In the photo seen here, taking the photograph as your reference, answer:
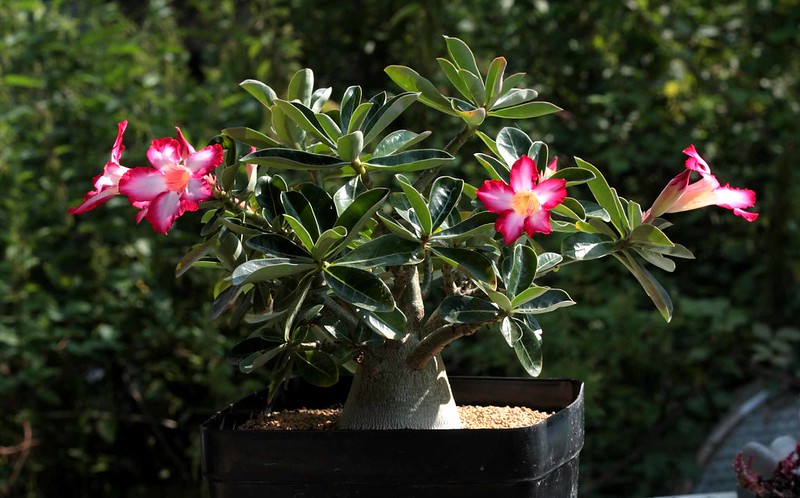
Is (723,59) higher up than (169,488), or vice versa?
(723,59)

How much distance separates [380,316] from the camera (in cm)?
84

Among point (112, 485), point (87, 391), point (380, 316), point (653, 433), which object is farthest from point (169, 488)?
point (380, 316)

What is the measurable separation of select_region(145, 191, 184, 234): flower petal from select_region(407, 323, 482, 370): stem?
0.26 metres

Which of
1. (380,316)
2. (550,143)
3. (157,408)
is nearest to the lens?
(380,316)

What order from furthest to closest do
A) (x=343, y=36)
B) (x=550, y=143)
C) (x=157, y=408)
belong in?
(x=343, y=36) < (x=550, y=143) < (x=157, y=408)

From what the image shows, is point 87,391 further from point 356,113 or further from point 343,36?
point 356,113

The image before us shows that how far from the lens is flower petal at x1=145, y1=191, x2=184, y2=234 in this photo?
2.60ft

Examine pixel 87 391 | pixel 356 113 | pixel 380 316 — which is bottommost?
pixel 87 391

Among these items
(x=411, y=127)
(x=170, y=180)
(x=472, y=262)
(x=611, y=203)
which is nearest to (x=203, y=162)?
(x=170, y=180)

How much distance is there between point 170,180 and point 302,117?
0.13m

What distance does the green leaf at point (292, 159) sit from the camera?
83 centimetres

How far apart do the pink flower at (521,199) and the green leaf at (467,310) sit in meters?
0.07

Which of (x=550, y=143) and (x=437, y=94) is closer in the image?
(x=437, y=94)

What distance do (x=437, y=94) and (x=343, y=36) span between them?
191 cm
